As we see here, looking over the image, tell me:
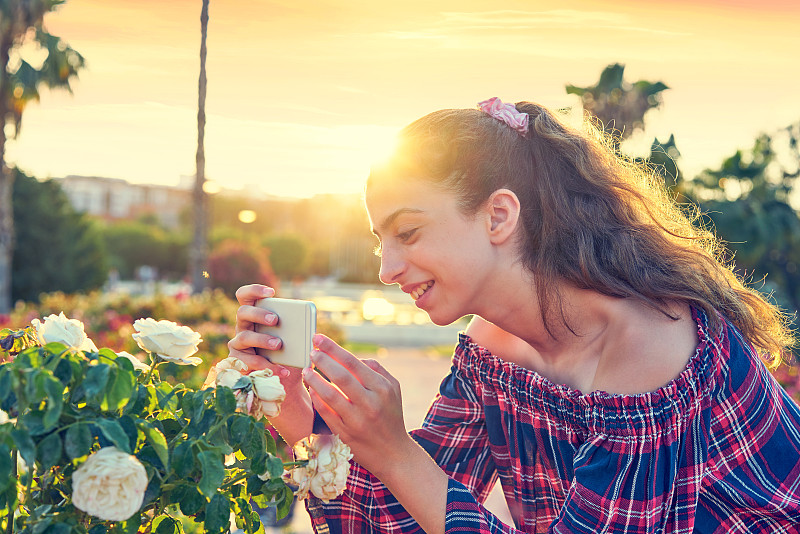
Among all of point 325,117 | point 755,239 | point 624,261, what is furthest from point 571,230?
point 755,239

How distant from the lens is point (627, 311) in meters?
1.66

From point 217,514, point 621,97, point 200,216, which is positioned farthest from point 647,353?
point 621,97

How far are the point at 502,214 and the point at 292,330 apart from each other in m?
0.53

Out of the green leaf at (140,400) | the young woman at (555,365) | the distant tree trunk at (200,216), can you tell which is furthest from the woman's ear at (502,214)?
the distant tree trunk at (200,216)

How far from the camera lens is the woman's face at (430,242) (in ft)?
5.30

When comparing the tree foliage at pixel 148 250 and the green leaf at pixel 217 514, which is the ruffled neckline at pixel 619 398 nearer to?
the green leaf at pixel 217 514

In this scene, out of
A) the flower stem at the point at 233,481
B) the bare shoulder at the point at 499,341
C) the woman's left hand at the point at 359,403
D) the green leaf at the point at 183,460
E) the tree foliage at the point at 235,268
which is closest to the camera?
the green leaf at the point at 183,460

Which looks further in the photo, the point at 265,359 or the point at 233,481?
the point at 265,359

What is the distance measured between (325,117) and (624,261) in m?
1.21

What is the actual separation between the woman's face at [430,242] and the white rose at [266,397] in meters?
0.59

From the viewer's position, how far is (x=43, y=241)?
18312 mm

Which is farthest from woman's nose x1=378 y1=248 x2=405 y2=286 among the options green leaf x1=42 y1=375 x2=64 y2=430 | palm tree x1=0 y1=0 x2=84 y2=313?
palm tree x1=0 y1=0 x2=84 y2=313

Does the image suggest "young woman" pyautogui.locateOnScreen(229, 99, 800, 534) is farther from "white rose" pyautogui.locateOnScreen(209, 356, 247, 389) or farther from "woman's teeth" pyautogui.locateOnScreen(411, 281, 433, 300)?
"white rose" pyautogui.locateOnScreen(209, 356, 247, 389)

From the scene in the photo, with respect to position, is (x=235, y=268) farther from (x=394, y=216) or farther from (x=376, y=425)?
(x=376, y=425)
